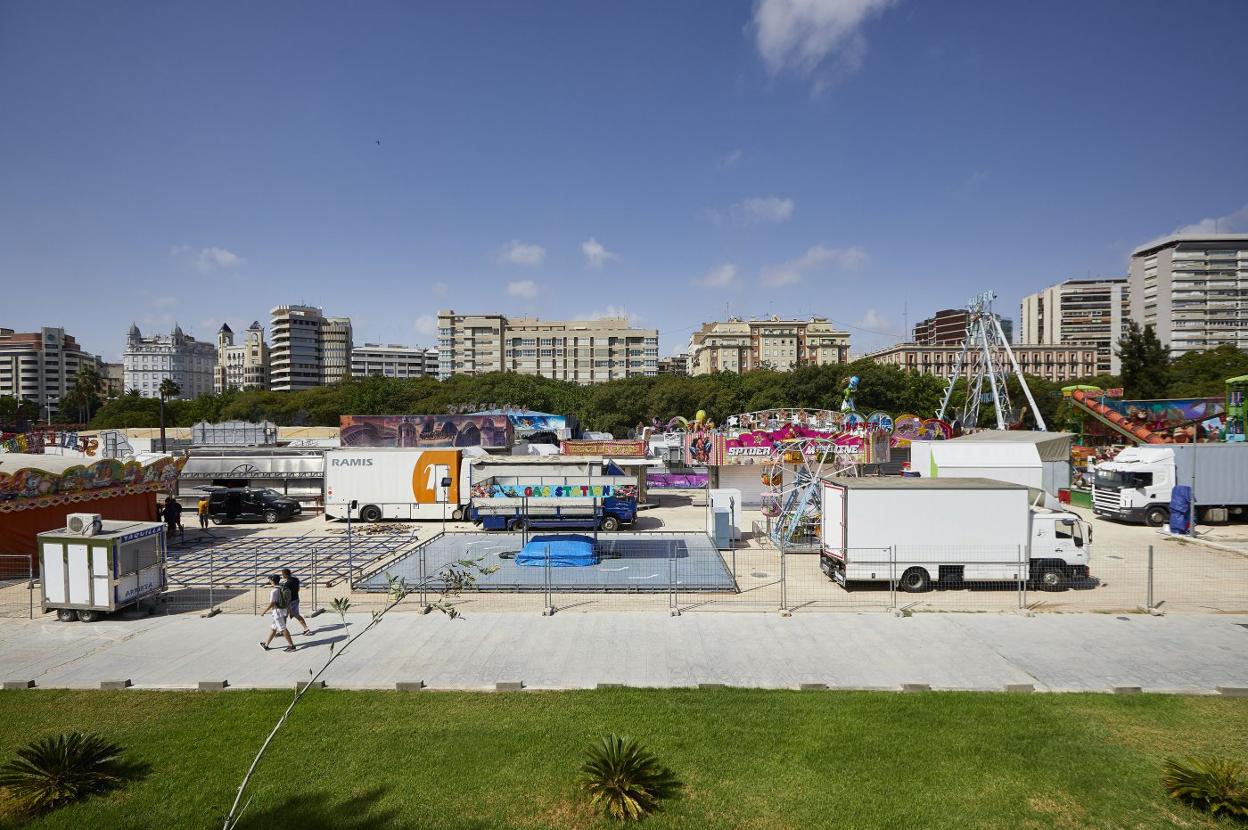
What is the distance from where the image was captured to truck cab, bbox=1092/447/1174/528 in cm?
2695

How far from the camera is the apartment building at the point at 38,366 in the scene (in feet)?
576

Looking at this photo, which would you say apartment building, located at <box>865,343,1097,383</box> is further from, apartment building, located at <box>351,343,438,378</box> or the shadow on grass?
the shadow on grass

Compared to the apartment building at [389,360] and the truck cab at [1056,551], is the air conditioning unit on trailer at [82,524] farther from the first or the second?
the apartment building at [389,360]

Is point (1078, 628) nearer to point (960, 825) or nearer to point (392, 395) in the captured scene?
point (960, 825)

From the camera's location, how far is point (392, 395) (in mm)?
89688

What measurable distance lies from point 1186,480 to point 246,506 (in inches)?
1552

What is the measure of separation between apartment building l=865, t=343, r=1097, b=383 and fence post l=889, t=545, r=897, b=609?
14722 cm

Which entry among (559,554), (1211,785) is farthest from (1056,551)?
(559,554)

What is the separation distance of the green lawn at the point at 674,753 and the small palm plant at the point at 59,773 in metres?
0.28

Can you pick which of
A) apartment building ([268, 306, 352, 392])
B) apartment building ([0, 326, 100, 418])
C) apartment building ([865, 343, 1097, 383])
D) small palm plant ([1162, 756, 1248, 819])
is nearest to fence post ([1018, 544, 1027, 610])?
small palm plant ([1162, 756, 1248, 819])

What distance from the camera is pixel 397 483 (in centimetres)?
2884

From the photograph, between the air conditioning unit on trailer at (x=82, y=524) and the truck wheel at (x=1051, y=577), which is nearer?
the air conditioning unit on trailer at (x=82, y=524)

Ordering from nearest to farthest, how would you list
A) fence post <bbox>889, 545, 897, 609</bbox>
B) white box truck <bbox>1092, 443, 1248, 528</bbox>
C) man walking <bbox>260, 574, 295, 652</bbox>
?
1. man walking <bbox>260, 574, 295, 652</bbox>
2. fence post <bbox>889, 545, 897, 609</bbox>
3. white box truck <bbox>1092, 443, 1248, 528</bbox>

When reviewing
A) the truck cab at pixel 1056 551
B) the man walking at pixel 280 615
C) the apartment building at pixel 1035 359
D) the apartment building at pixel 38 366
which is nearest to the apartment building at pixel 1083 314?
the apartment building at pixel 1035 359
